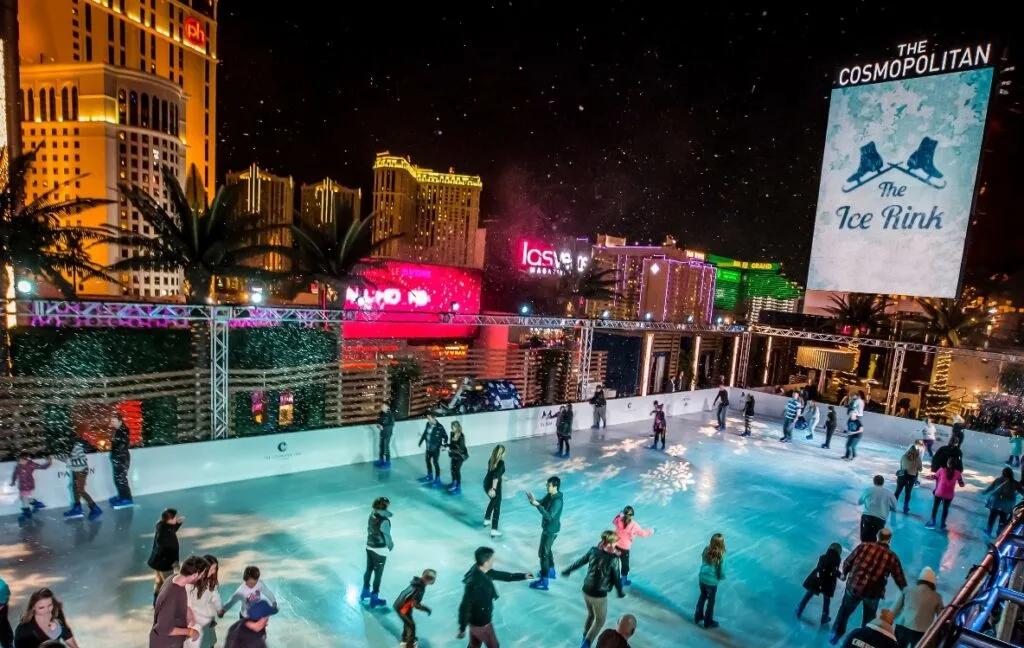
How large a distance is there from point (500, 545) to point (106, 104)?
234 ft

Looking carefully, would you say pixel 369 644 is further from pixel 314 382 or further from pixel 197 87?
pixel 197 87

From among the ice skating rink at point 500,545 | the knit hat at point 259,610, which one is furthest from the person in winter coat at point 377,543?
the knit hat at point 259,610

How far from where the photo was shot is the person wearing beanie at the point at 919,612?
545 cm

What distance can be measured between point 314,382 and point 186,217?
6.32 m

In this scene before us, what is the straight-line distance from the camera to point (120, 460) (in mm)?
9453

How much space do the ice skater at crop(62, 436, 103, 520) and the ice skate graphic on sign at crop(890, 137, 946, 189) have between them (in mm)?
23164

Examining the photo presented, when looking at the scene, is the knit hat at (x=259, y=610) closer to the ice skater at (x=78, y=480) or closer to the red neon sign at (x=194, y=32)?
the ice skater at (x=78, y=480)

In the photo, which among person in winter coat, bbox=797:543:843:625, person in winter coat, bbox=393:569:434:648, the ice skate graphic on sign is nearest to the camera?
person in winter coat, bbox=393:569:434:648

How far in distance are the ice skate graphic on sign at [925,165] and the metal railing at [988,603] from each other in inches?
577

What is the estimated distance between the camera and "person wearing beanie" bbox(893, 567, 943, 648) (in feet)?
17.9

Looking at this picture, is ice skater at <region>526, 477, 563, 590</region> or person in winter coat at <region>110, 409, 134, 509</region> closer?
Answer: ice skater at <region>526, 477, 563, 590</region>

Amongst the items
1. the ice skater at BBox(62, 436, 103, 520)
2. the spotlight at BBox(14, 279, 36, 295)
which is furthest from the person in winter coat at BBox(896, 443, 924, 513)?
the spotlight at BBox(14, 279, 36, 295)

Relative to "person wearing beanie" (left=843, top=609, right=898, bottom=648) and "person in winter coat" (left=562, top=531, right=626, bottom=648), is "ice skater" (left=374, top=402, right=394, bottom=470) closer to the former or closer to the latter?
"person in winter coat" (left=562, top=531, right=626, bottom=648)

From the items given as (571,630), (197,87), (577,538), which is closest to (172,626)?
(571,630)
